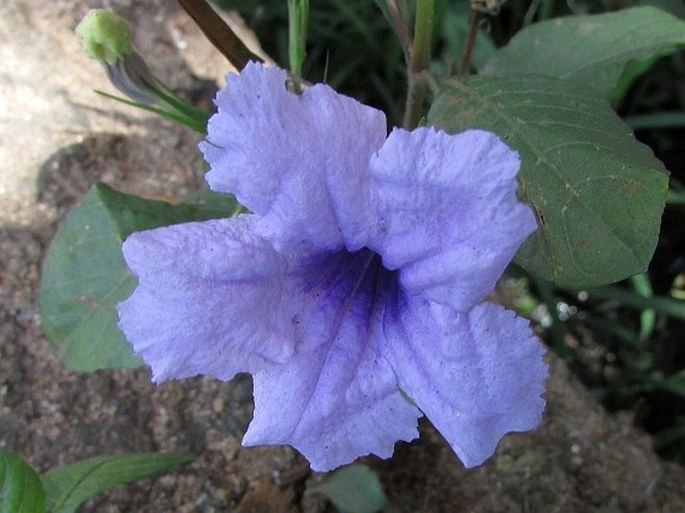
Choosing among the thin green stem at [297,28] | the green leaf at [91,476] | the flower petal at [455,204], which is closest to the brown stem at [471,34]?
the thin green stem at [297,28]

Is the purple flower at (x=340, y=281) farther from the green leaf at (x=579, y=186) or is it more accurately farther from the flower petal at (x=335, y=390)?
the green leaf at (x=579, y=186)

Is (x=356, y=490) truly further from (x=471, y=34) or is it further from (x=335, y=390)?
(x=471, y=34)

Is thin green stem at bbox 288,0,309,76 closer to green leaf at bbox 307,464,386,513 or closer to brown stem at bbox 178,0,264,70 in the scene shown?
brown stem at bbox 178,0,264,70

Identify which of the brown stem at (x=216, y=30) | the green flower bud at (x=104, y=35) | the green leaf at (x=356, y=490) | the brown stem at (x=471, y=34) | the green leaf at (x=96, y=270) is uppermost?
the green flower bud at (x=104, y=35)

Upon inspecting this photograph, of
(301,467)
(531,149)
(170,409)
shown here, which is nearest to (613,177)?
(531,149)

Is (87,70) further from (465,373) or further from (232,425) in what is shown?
(465,373)
